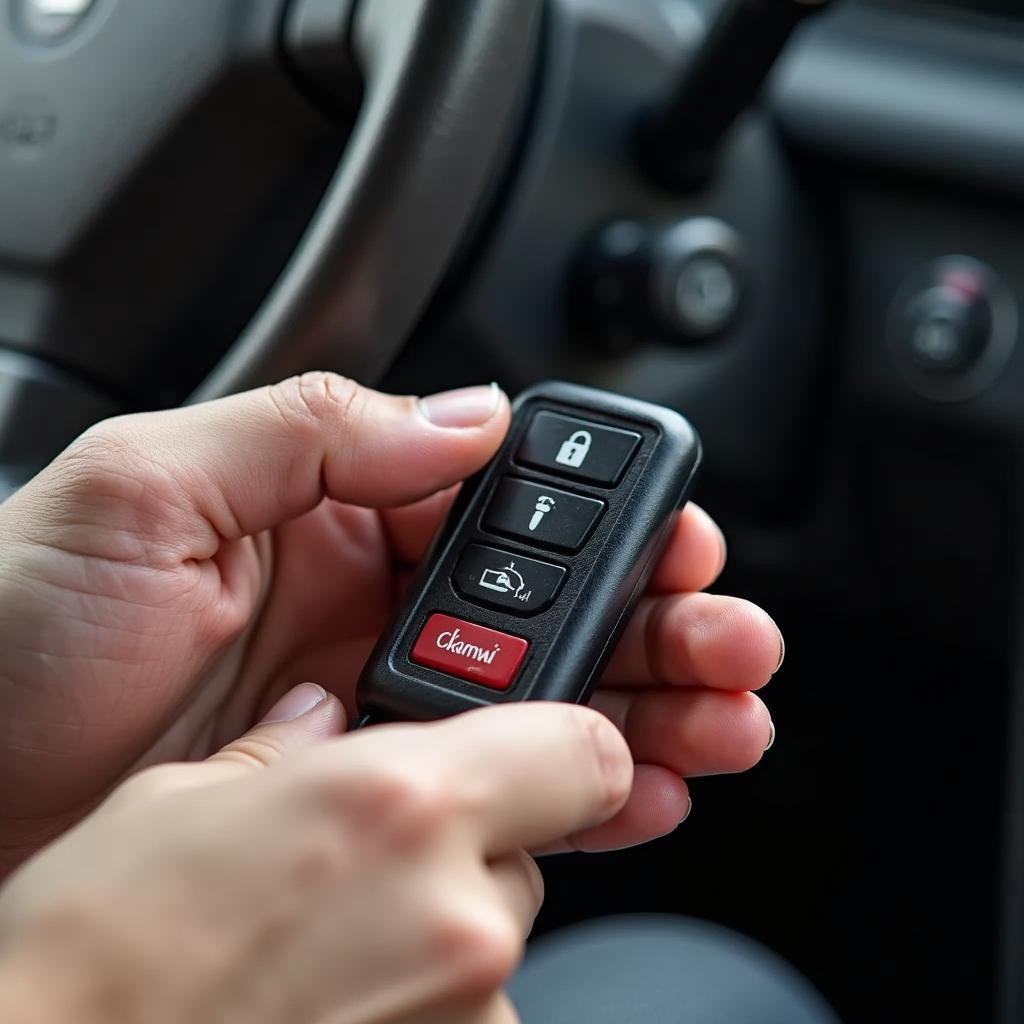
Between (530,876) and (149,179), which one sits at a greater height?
(149,179)

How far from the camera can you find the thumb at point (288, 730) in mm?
561

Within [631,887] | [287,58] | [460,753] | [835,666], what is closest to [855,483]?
[835,666]

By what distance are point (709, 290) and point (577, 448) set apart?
26cm

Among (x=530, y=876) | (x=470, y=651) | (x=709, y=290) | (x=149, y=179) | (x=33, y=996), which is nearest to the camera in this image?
(x=33, y=996)

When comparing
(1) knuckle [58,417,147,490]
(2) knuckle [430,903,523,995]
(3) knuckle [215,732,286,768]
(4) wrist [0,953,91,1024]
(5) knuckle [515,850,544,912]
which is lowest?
(4) wrist [0,953,91,1024]

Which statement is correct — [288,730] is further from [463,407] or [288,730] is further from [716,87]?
[716,87]

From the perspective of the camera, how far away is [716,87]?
2.91ft

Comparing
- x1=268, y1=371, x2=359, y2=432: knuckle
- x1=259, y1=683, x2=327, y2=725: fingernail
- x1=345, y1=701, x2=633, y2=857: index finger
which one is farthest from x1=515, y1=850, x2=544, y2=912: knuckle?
x1=268, y1=371, x2=359, y2=432: knuckle

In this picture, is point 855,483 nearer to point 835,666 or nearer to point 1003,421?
point 1003,421

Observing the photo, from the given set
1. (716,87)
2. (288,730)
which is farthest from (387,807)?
(716,87)

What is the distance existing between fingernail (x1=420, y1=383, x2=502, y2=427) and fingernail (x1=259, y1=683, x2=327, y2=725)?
0.47 ft

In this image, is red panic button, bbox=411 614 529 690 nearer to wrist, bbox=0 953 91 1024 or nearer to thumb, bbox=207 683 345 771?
thumb, bbox=207 683 345 771

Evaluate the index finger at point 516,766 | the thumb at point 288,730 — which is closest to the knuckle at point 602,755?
the index finger at point 516,766

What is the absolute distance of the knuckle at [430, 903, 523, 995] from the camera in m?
0.45
